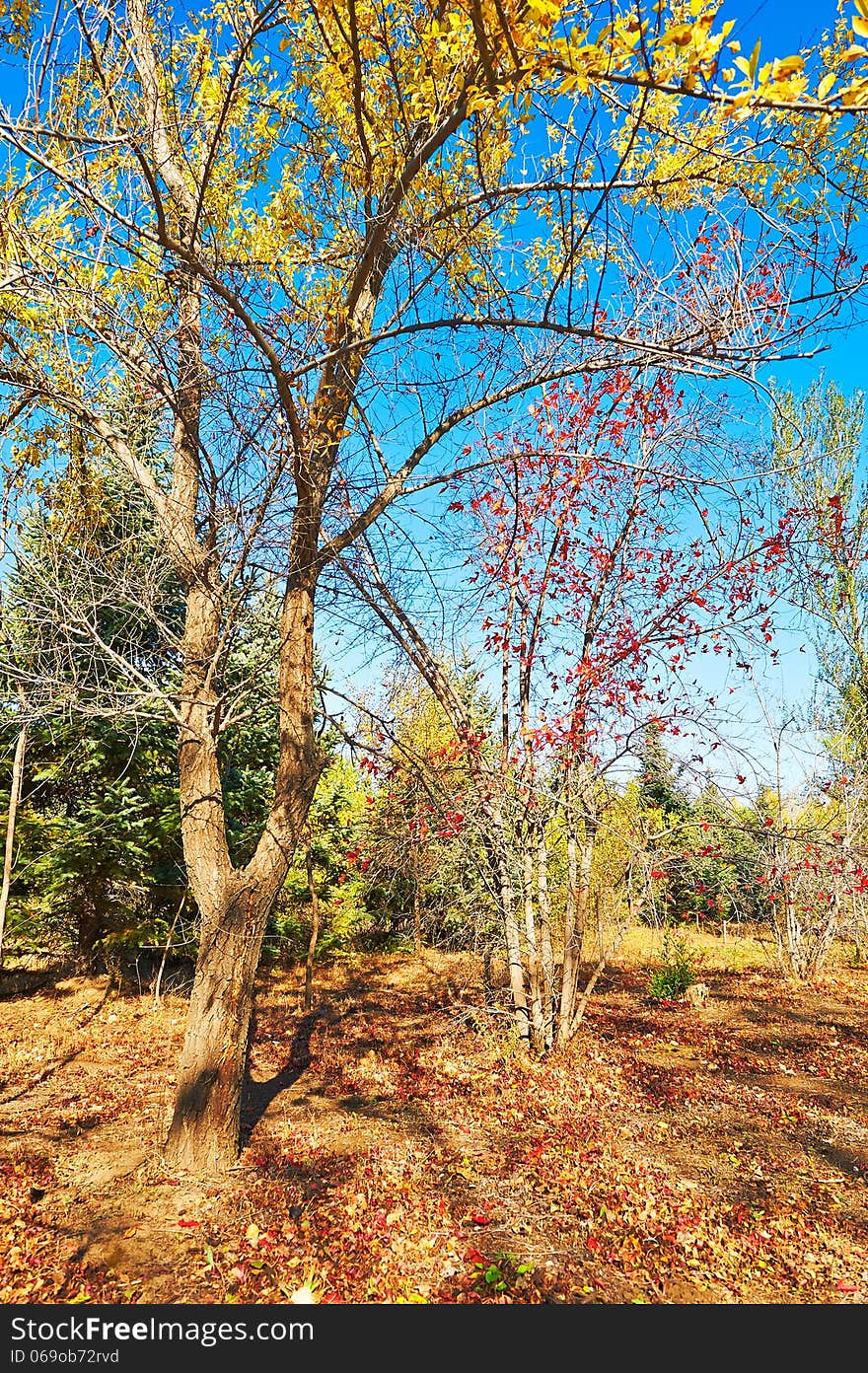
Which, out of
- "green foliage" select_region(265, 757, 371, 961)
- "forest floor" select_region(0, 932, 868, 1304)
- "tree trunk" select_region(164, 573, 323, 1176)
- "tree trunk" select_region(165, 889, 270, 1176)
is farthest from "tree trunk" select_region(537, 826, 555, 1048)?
"green foliage" select_region(265, 757, 371, 961)

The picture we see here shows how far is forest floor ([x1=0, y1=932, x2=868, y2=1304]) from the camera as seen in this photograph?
3195 millimetres

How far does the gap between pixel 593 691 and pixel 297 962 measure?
28.2ft

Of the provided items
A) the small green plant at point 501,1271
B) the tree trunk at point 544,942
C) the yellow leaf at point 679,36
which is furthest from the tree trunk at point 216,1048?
the yellow leaf at point 679,36

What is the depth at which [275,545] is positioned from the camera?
165 inches

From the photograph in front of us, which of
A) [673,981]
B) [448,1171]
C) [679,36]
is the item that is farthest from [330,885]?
[679,36]

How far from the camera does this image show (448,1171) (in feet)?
14.2

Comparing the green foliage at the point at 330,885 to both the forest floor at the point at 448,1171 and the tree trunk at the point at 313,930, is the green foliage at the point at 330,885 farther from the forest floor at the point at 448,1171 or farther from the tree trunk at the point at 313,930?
the forest floor at the point at 448,1171

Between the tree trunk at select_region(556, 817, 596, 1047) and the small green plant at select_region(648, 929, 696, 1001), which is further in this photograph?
the small green plant at select_region(648, 929, 696, 1001)

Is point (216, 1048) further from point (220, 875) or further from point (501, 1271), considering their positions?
point (501, 1271)

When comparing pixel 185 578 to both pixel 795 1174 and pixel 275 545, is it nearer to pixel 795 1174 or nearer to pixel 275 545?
pixel 275 545

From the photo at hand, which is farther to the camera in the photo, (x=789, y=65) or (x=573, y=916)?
(x=573, y=916)

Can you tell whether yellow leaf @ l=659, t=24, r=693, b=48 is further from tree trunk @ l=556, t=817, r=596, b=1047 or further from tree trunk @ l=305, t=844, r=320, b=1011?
tree trunk @ l=305, t=844, r=320, b=1011

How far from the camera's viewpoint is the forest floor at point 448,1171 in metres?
3.20

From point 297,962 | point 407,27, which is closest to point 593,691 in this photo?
point 407,27
